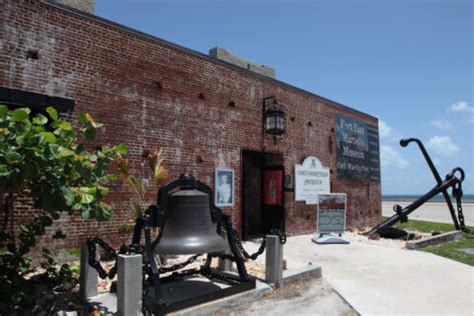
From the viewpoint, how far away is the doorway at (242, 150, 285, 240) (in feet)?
43.7

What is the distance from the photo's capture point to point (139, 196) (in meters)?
9.16

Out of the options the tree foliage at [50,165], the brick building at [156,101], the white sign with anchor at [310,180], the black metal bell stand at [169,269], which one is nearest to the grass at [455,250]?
the white sign with anchor at [310,180]

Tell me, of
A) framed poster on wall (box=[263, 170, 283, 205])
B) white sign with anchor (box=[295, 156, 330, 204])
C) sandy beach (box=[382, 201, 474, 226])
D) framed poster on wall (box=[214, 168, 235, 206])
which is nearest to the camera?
framed poster on wall (box=[214, 168, 235, 206])

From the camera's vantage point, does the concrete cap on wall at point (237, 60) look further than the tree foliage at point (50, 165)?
Yes

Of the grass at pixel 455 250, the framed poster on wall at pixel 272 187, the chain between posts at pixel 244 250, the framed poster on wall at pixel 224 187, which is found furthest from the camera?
the framed poster on wall at pixel 272 187

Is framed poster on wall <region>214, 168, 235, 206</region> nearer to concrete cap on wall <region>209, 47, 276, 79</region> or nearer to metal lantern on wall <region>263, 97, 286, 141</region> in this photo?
metal lantern on wall <region>263, 97, 286, 141</region>

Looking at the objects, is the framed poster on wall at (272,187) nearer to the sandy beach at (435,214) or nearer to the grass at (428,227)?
the grass at (428,227)

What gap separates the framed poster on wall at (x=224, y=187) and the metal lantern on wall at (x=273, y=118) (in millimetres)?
2195

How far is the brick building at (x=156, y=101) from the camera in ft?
25.1

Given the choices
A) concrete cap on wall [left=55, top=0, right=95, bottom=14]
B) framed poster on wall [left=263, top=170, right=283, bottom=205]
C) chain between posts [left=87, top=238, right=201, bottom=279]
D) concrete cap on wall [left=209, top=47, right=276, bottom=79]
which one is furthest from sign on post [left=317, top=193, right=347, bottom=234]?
concrete cap on wall [left=55, top=0, right=95, bottom=14]

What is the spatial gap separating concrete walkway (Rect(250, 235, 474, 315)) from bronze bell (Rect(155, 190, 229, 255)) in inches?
90.9

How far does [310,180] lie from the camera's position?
14.6 metres

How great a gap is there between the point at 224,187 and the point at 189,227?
6.08 m

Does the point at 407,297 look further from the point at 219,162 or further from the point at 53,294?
the point at 219,162
